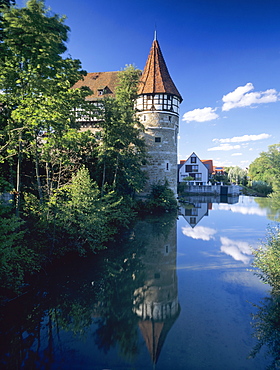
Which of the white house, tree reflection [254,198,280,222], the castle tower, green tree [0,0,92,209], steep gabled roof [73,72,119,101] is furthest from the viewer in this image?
the white house

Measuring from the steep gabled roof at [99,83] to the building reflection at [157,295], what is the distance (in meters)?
20.0

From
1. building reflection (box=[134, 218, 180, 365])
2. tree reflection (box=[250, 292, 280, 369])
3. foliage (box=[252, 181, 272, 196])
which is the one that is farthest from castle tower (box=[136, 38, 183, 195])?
foliage (box=[252, 181, 272, 196])

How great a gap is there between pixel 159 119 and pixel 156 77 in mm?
4654

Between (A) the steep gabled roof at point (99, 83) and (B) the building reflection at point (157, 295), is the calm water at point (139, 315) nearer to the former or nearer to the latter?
(B) the building reflection at point (157, 295)

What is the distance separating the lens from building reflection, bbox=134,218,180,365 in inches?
218

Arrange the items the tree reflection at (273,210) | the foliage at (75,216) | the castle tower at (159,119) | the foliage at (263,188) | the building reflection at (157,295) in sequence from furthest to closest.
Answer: the foliage at (263,188) < the castle tower at (159,119) < the tree reflection at (273,210) < the foliage at (75,216) < the building reflection at (157,295)

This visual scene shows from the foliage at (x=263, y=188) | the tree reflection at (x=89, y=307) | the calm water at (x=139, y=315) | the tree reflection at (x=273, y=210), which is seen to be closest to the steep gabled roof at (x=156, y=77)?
the tree reflection at (x=273, y=210)

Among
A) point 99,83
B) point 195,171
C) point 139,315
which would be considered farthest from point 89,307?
point 195,171

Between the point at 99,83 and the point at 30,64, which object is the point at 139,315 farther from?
the point at 99,83

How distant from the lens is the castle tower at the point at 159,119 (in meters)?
23.0

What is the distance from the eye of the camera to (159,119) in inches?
907

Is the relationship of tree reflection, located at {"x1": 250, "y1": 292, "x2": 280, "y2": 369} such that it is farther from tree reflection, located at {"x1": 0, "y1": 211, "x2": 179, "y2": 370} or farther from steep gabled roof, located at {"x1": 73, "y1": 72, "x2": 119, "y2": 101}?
steep gabled roof, located at {"x1": 73, "y1": 72, "x2": 119, "y2": 101}

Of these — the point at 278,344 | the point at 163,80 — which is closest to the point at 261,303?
the point at 278,344

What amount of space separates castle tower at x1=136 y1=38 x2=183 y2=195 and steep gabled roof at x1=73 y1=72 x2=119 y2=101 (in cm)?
488
